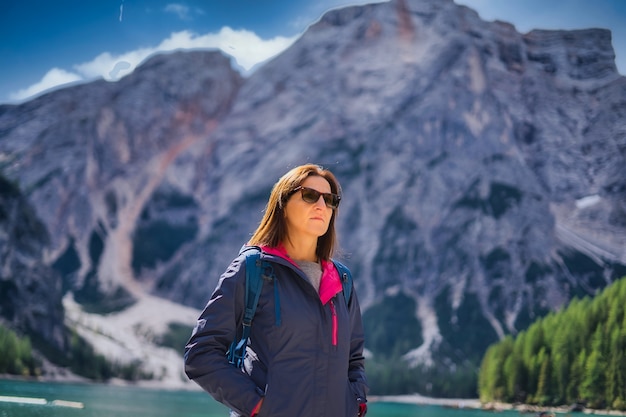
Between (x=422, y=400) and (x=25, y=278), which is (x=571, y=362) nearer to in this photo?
(x=422, y=400)

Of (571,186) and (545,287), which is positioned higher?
(571,186)

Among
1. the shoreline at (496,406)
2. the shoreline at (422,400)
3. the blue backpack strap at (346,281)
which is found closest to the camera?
the blue backpack strap at (346,281)

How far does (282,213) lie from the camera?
5.28 meters

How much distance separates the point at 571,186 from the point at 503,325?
3902 cm

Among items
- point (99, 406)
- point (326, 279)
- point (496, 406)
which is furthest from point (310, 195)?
point (496, 406)

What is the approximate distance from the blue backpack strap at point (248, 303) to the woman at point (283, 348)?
0.15ft

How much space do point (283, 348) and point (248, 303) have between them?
0.34 meters

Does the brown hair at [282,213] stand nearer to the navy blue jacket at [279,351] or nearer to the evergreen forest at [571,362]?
the navy blue jacket at [279,351]

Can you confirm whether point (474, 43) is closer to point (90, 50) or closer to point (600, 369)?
point (90, 50)

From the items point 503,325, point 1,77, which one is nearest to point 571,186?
point 503,325

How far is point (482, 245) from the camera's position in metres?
172

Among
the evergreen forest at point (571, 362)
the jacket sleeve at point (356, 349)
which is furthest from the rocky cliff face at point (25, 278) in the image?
the jacket sleeve at point (356, 349)

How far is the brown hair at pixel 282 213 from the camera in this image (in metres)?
5.18

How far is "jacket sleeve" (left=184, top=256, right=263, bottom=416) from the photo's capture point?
436 centimetres
